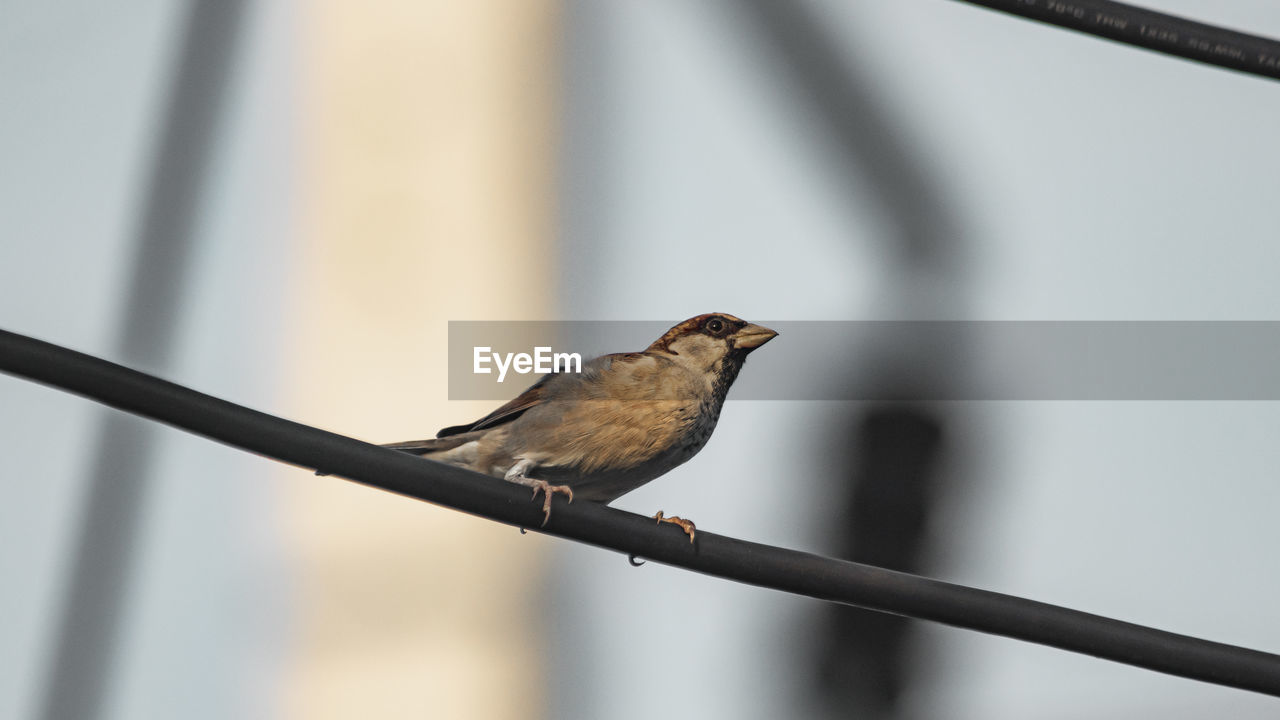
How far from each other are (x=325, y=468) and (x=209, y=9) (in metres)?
5.73

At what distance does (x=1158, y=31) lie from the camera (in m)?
2.28

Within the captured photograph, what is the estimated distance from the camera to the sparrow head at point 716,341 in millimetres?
4223

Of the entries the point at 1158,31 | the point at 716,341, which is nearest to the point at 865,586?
the point at 1158,31

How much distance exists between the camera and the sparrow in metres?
3.73

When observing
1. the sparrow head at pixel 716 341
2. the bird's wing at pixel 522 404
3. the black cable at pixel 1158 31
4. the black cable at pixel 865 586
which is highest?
the black cable at pixel 1158 31

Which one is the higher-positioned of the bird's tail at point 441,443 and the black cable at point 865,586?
the bird's tail at point 441,443

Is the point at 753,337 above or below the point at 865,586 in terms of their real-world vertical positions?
above

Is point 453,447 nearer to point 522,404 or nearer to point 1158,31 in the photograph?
point 522,404

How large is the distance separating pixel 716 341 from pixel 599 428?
0.81 meters

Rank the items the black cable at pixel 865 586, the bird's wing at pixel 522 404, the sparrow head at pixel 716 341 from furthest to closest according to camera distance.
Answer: the sparrow head at pixel 716 341, the bird's wing at pixel 522 404, the black cable at pixel 865 586

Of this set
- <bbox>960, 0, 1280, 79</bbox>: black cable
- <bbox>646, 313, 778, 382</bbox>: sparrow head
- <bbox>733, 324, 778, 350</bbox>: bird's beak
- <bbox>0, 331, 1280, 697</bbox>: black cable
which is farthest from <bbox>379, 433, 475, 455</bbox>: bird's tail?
<bbox>960, 0, 1280, 79</bbox>: black cable

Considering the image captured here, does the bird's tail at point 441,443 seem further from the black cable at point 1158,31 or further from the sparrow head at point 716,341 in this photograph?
the black cable at point 1158,31

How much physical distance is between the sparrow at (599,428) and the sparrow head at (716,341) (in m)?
0.10

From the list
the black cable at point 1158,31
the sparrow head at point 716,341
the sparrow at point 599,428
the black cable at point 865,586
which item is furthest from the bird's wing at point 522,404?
the black cable at point 1158,31
